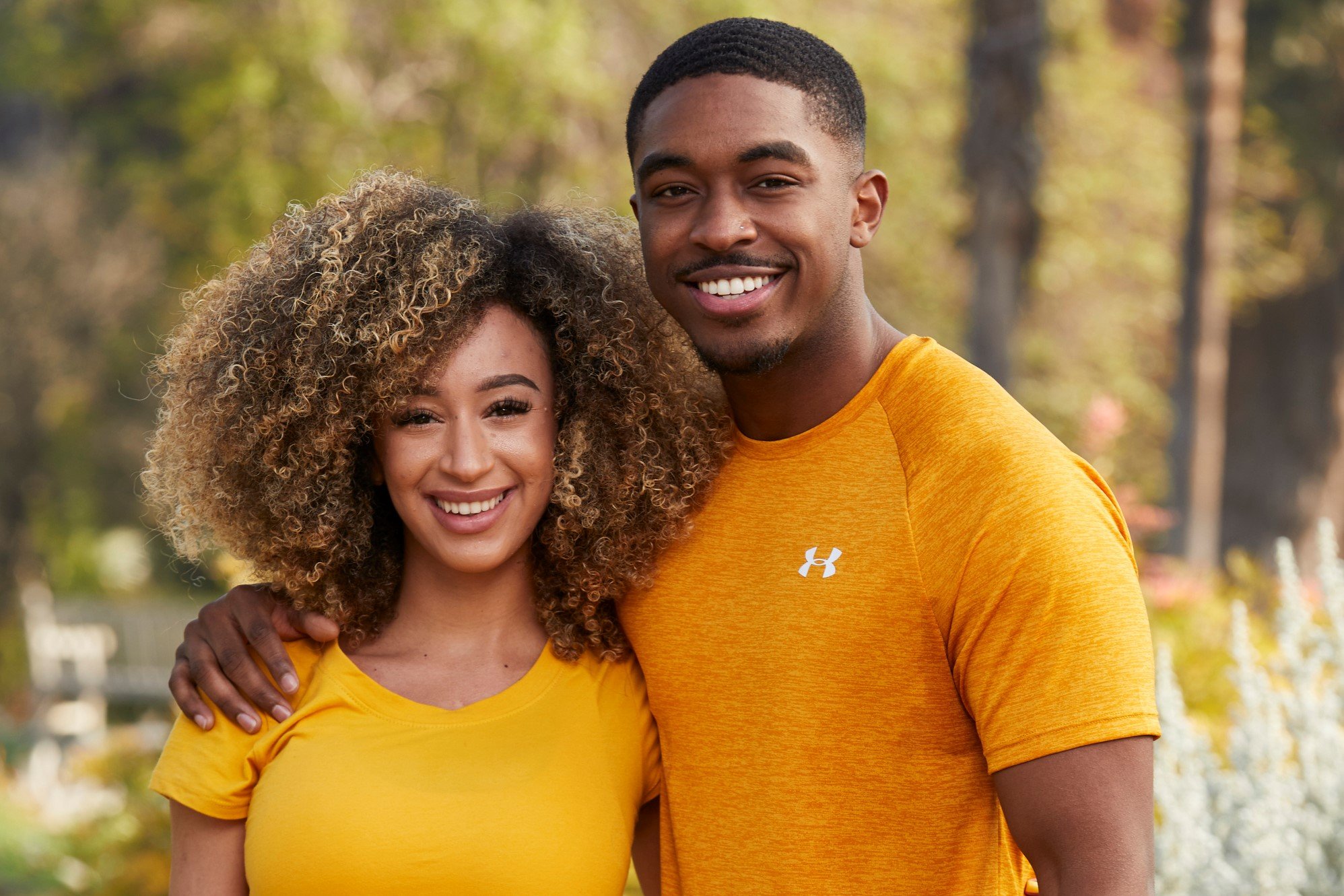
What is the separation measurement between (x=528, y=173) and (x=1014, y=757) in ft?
43.4

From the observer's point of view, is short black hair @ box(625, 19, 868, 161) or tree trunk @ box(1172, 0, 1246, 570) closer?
short black hair @ box(625, 19, 868, 161)

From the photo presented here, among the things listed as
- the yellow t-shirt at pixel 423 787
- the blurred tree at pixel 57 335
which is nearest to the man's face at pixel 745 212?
the yellow t-shirt at pixel 423 787

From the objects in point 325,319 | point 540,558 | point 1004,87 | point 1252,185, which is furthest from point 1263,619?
point 1252,185

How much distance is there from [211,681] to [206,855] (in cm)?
34

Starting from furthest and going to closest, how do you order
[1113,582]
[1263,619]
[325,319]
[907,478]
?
1. [1263,619]
2. [325,319]
3. [907,478]
4. [1113,582]

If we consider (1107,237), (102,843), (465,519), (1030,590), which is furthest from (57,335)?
(1030,590)

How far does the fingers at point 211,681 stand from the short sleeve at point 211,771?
0.10ft

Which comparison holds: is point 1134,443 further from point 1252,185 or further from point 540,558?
point 540,558

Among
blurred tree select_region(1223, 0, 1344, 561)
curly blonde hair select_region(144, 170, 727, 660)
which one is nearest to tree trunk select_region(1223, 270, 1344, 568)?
blurred tree select_region(1223, 0, 1344, 561)

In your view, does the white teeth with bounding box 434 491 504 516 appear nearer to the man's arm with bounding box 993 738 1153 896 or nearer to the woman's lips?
the woman's lips

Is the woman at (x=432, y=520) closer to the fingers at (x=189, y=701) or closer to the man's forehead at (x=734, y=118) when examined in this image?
the fingers at (x=189, y=701)

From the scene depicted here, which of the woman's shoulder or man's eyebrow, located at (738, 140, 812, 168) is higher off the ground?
man's eyebrow, located at (738, 140, 812, 168)

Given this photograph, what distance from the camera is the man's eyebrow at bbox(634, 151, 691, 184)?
2432 millimetres

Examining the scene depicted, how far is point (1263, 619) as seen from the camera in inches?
271
